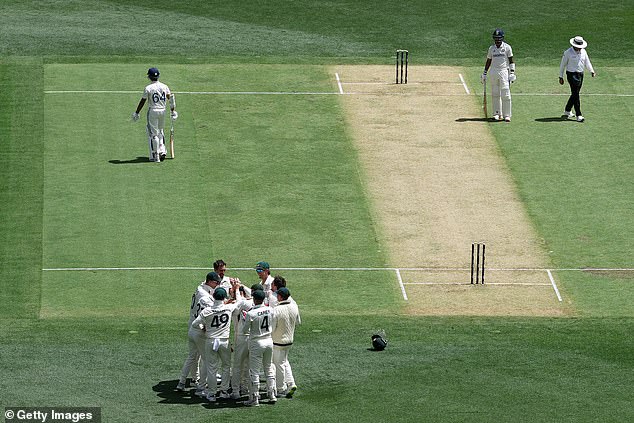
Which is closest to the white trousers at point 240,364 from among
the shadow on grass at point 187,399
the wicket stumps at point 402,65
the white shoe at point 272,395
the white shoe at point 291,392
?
the shadow on grass at point 187,399

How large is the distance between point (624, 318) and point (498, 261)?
419cm

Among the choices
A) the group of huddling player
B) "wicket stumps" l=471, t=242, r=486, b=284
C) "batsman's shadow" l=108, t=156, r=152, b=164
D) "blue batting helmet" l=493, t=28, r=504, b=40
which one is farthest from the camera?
"blue batting helmet" l=493, t=28, r=504, b=40

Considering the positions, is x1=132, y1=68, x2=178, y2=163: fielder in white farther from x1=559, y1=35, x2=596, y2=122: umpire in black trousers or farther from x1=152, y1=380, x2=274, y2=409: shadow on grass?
x1=152, y1=380, x2=274, y2=409: shadow on grass

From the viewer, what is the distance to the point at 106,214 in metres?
42.7

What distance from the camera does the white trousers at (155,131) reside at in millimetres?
45062

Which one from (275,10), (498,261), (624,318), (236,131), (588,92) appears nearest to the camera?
(624,318)

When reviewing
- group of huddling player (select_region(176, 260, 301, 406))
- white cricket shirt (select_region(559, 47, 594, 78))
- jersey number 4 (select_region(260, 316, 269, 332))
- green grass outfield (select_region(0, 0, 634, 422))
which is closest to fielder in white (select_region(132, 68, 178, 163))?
green grass outfield (select_region(0, 0, 634, 422))

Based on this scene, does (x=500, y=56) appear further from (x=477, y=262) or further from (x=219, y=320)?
(x=219, y=320)

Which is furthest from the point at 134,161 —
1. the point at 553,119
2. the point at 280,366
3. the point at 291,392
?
the point at 291,392

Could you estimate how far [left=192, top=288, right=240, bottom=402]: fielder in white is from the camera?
30.9 meters

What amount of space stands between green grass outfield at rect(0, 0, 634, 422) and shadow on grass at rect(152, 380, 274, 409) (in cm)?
12

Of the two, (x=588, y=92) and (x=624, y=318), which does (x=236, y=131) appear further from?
(x=624, y=318)

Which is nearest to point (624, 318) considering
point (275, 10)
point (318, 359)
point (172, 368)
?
point (318, 359)

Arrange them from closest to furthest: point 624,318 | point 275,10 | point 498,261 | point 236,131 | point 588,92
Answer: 1. point 624,318
2. point 498,261
3. point 236,131
4. point 588,92
5. point 275,10
